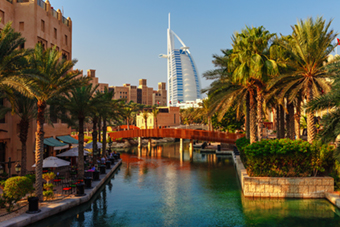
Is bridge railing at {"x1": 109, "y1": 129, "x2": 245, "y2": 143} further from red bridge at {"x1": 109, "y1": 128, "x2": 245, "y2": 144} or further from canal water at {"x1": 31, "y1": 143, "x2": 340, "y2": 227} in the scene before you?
canal water at {"x1": 31, "y1": 143, "x2": 340, "y2": 227}

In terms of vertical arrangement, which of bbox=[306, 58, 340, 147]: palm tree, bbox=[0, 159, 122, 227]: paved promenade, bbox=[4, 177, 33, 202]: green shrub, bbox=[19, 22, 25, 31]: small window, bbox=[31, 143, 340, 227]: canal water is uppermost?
bbox=[19, 22, 25, 31]: small window

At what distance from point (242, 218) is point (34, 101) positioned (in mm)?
17325

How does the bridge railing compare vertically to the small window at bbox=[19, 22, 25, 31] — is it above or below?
below

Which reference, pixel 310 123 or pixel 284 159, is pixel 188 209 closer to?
pixel 284 159

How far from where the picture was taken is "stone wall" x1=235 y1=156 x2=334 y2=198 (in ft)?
64.4

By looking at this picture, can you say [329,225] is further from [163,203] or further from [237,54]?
[237,54]

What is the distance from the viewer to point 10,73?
1805 cm

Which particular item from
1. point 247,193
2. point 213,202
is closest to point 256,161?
point 247,193

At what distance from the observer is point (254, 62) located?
23.5m

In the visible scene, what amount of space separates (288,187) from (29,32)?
2564 cm

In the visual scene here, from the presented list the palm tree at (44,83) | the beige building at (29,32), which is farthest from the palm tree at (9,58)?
the beige building at (29,32)

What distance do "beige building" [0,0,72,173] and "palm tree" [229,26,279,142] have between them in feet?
61.1

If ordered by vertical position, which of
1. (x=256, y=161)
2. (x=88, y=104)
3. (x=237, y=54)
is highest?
(x=237, y=54)

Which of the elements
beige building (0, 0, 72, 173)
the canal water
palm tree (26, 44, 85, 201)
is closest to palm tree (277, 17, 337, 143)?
the canal water
